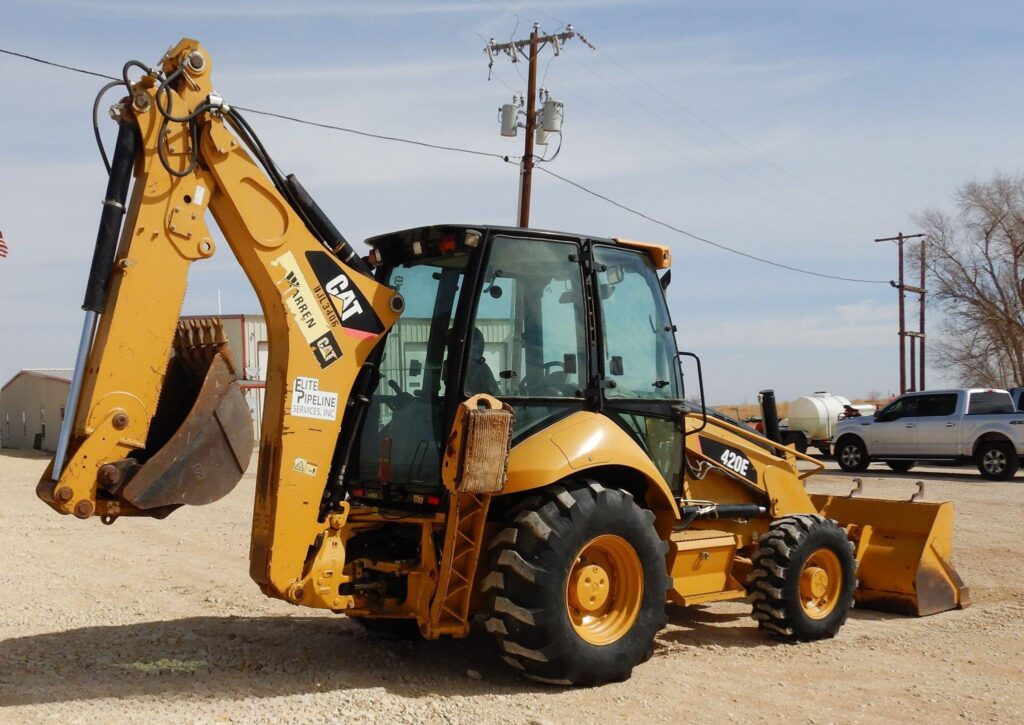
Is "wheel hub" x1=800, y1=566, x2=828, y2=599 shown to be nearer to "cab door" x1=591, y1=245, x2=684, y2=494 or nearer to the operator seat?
"cab door" x1=591, y1=245, x2=684, y2=494

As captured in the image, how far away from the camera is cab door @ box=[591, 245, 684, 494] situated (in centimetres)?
684

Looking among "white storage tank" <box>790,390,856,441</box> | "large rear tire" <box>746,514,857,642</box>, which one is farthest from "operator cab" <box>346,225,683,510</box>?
"white storage tank" <box>790,390,856,441</box>

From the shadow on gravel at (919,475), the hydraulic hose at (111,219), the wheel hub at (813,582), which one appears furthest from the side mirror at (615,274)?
the shadow on gravel at (919,475)

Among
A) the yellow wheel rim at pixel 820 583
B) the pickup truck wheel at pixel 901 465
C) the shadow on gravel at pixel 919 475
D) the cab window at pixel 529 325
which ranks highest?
the cab window at pixel 529 325

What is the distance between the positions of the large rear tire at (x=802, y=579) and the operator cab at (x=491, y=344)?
52.4 inches

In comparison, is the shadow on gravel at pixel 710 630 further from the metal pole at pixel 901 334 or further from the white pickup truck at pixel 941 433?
the metal pole at pixel 901 334

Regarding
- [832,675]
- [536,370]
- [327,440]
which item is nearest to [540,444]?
[536,370]

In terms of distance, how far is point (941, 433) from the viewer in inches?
891

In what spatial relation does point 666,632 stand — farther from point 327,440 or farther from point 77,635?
point 77,635

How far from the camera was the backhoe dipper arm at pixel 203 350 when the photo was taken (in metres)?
5.42

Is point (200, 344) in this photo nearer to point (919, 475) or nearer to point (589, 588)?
point (589, 588)

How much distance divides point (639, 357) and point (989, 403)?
1766cm

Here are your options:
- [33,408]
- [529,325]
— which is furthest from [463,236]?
[33,408]

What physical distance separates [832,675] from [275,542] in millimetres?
3515
